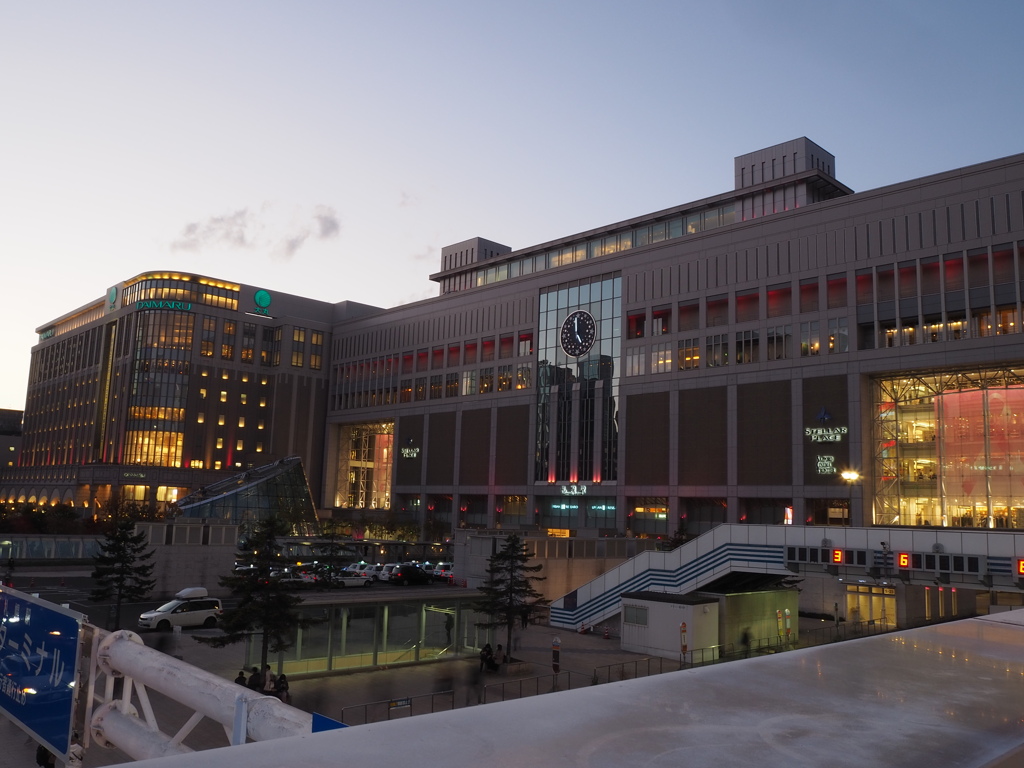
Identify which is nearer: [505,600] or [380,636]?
[380,636]

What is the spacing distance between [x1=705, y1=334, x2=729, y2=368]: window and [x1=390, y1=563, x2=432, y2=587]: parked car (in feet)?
120

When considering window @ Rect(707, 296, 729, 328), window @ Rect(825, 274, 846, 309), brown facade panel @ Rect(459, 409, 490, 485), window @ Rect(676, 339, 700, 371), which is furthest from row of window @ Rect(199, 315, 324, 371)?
window @ Rect(825, 274, 846, 309)

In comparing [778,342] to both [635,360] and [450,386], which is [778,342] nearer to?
[635,360]

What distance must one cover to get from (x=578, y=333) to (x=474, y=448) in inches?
850

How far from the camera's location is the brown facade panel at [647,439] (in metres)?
84.9

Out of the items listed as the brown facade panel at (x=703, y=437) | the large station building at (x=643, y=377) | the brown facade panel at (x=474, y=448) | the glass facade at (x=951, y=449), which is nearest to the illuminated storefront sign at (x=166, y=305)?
the large station building at (x=643, y=377)

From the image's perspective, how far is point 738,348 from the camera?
265ft

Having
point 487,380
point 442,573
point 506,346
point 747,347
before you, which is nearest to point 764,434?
point 747,347

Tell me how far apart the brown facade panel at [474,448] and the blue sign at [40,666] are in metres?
97.1

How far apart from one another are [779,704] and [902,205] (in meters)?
75.4

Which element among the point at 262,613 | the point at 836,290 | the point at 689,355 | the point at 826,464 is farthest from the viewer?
the point at 689,355

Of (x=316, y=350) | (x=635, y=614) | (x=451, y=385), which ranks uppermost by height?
(x=316, y=350)

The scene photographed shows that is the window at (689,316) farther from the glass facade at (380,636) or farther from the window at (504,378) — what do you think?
the glass facade at (380,636)

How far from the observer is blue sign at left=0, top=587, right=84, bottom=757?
18.3 feet
